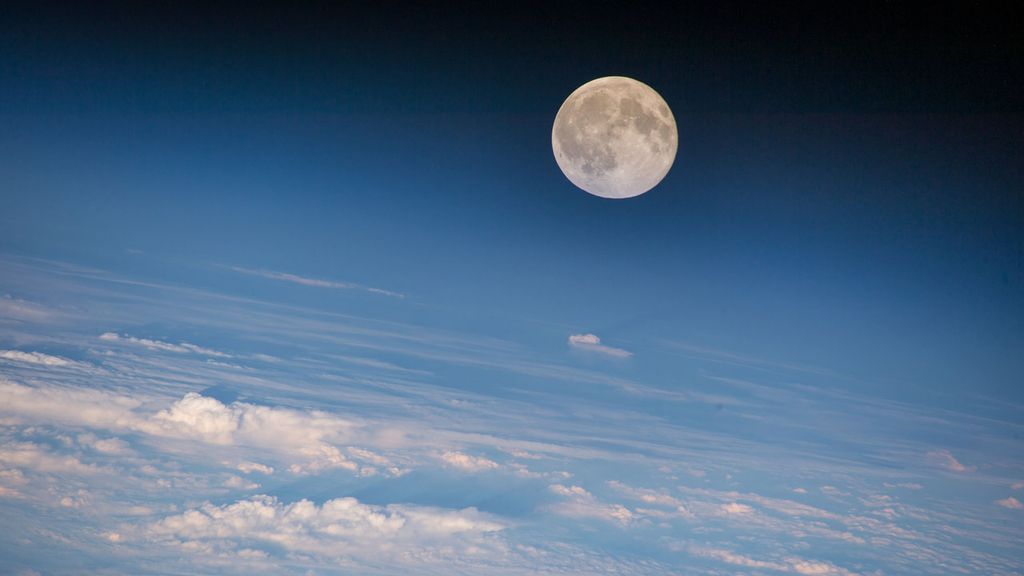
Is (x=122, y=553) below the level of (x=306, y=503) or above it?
below

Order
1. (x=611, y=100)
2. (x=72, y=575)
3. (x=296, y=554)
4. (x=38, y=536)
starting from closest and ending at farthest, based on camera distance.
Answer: (x=611, y=100), (x=72, y=575), (x=38, y=536), (x=296, y=554)

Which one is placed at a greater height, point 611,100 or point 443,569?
point 611,100

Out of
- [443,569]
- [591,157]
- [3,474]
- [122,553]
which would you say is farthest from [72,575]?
[443,569]

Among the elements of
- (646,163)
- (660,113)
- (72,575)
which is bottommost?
(72,575)

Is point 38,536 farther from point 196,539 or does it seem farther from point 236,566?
point 236,566

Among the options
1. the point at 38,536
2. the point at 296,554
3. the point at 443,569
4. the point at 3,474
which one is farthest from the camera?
the point at 443,569

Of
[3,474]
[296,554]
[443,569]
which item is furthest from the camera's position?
[443,569]

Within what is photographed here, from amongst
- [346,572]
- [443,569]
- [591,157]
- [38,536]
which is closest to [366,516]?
[346,572]

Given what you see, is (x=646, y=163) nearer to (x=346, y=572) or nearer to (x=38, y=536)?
(x=346, y=572)

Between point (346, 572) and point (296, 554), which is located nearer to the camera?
point (346, 572)
